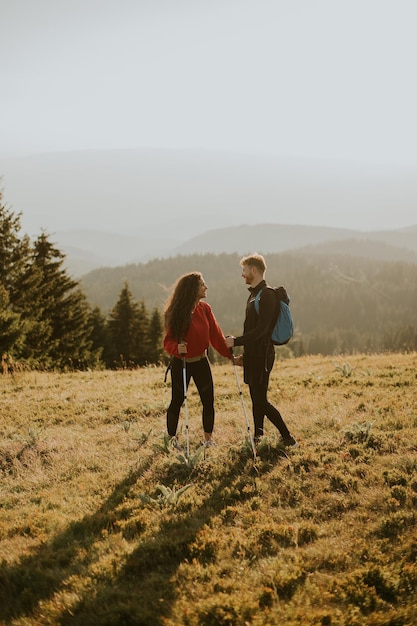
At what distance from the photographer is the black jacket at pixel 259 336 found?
7.36 m

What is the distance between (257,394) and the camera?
779 centimetres

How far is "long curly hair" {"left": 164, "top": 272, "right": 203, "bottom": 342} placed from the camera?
300 inches

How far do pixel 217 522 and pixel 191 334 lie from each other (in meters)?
2.95

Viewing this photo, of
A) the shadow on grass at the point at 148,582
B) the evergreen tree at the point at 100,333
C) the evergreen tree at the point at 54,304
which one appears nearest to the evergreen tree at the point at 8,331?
the evergreen tree at the point at 54,304

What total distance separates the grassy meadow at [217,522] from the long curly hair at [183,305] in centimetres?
198

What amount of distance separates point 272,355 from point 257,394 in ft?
2.34

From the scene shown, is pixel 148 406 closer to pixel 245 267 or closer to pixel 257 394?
pixel 257 394

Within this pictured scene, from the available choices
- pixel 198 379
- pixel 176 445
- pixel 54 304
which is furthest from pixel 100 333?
pixel 198 379

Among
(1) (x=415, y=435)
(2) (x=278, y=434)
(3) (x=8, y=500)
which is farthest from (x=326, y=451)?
(3) (x=8, y=500)

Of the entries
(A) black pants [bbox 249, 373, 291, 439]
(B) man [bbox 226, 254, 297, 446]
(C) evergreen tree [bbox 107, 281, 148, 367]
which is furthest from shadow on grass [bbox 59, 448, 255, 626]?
(C) evergreen tree [bbox 107, 281, 148, 367]

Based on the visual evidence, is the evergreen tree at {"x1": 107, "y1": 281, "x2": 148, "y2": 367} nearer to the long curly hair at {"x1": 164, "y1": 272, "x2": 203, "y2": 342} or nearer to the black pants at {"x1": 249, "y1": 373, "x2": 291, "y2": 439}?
the long curly hair at {"x1": 164, "y1": 272, "x2": 203, "y2": 342}

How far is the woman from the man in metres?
0.46

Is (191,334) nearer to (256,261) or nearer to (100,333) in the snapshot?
(256,261)

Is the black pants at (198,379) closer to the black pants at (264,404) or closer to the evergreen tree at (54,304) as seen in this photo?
the black pants at (264,404)
